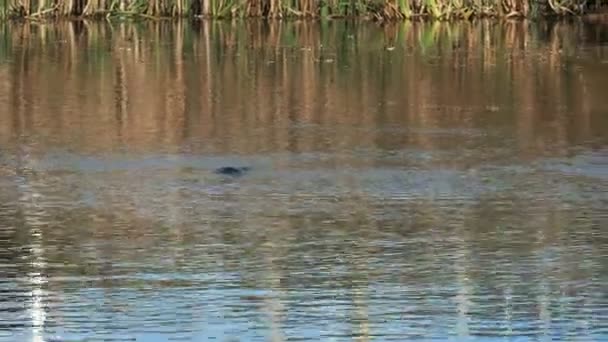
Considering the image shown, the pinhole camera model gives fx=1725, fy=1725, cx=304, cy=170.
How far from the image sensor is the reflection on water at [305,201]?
256 inches

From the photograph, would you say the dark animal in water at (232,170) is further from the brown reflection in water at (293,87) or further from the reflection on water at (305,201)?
the brown reflection in water at (293,87)

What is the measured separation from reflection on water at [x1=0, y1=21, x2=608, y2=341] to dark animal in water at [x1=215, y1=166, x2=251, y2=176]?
7 cm

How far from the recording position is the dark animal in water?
9.59 metres

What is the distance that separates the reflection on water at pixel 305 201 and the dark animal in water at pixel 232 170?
2.6 inches

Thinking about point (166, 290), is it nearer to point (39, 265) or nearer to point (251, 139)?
point (39, 265)

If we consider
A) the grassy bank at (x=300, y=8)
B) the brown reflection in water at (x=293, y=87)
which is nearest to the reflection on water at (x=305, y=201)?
the brown reflection in water at (x=293, y=87)

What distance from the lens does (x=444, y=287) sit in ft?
22.6

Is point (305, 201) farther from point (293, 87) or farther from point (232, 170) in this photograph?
point (293, 87)

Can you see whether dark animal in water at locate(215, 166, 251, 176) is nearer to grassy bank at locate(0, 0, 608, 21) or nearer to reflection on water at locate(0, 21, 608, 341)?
reflection on water at locate(0, 21, 608, 341)

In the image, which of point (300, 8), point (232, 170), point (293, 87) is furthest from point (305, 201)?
point (300, 8)

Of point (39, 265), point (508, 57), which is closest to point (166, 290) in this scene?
point (39, 265)

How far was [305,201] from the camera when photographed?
8805mm

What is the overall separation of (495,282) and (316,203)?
6.30ft

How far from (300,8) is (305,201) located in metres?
14.4
